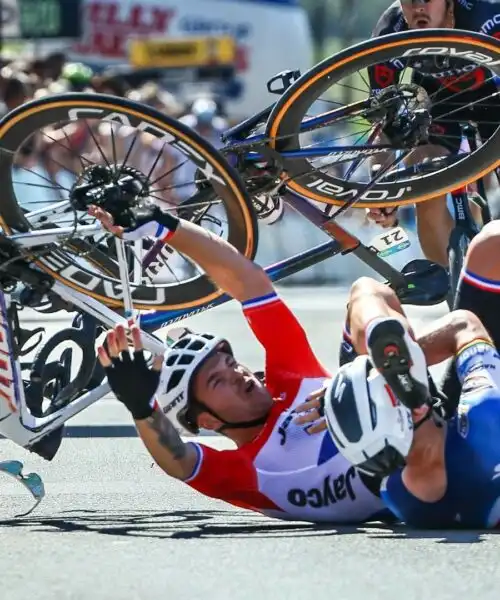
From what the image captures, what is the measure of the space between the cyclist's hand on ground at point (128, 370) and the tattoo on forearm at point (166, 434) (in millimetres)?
60

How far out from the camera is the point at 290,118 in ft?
22.0

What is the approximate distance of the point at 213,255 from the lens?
18.5 feet

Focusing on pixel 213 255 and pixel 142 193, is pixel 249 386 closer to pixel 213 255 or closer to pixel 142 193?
pixel 213 255

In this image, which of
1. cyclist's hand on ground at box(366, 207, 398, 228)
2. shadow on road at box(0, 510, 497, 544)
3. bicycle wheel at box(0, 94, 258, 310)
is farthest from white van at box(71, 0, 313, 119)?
shadow on road at box(0, 510, 497, 544)

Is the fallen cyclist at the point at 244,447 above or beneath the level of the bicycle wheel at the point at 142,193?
beneath

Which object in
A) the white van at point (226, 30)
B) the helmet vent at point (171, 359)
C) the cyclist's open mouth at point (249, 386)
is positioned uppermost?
the helmet vent at point (171, 359)

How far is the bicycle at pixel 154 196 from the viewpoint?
6.20 m

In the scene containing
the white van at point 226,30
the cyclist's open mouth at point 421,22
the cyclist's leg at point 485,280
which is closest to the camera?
the cyclist's leg at point 485,280

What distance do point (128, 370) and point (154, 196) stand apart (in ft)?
5.44

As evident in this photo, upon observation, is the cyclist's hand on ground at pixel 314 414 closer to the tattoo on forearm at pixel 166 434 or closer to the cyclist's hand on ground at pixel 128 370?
the tattoo on forearm at pixel 166 434

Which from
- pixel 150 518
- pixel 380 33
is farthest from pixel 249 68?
pixel 150 518

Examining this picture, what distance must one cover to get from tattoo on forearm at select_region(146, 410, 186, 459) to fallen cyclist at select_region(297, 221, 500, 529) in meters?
→ 0.42

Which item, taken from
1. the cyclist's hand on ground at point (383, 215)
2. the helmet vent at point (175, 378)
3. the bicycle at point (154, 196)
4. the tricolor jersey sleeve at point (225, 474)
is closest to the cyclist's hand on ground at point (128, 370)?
the helmet vent at point (175, 378)

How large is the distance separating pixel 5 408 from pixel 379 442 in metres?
1.91
